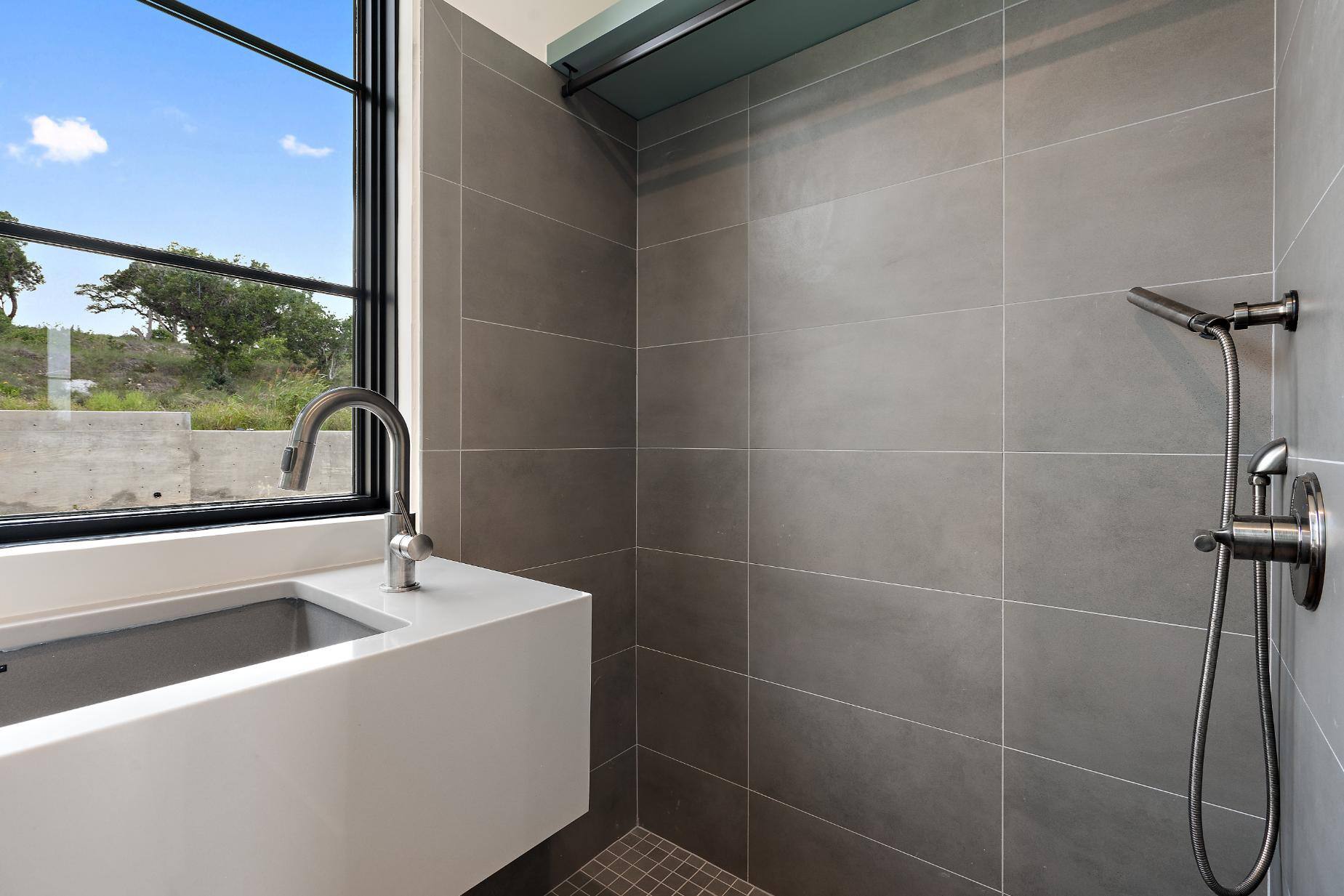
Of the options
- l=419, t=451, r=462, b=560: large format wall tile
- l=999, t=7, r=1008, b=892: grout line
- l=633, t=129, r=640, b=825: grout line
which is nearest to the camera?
l=999, t=7, r=1008, b=892: grout line

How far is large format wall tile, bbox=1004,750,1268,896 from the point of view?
113 cm

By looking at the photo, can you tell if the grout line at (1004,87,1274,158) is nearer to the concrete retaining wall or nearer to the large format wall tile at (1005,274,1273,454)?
the large format wall tile at (1005,274,1273,454)

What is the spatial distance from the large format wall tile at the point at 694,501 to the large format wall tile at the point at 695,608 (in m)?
0.04

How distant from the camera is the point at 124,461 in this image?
111 centimetres

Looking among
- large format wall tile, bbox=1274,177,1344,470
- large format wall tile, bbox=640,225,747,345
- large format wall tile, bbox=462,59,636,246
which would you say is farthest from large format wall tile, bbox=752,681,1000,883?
large format wall tile, bbox=462,59,636,246

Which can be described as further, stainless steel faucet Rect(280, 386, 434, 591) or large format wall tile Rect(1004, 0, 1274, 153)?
large format wall tile Rect(1004, 0, 1274, 153)

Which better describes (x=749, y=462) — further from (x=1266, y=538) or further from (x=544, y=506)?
(x=1266, y=538)

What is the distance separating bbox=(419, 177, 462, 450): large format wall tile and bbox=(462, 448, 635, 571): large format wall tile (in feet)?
0.35

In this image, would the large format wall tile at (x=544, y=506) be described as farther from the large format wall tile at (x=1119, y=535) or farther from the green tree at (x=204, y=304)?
the large format wall tile at (x=1119, y=535)

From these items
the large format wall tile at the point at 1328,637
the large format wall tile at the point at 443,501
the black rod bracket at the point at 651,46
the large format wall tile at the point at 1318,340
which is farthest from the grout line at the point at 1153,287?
the large format wall tile at the point at 443,501

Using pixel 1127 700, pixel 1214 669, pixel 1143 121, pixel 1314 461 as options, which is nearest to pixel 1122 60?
pixel 1143 121

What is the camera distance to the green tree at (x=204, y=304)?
1.12 m

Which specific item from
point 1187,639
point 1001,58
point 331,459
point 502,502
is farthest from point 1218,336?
point 331,459

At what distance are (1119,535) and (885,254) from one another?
2.48ft
